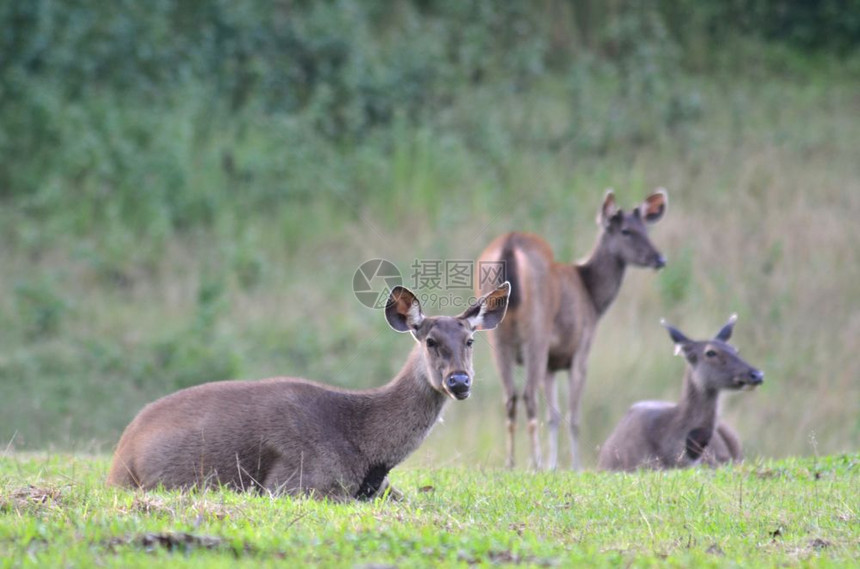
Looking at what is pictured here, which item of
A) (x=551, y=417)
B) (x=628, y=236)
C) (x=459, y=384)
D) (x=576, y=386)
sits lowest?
(x=551, y=417)

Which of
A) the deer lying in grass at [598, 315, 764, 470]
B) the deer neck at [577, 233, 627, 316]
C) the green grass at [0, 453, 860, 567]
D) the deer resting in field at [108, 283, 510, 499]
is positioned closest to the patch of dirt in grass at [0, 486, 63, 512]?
the green grass at [0, 453, 860, 567]

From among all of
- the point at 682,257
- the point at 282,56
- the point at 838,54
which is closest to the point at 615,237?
the point at 682,257

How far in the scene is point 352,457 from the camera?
884 cm

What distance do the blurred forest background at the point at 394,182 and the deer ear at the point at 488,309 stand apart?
5.34 m

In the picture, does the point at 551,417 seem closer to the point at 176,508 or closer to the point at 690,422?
the point at 690,422

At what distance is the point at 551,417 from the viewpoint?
13.5 m

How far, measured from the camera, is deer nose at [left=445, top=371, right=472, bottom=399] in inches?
347

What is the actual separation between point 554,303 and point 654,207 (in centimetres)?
277

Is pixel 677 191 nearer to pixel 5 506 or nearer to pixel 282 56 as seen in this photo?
pixel 282 56

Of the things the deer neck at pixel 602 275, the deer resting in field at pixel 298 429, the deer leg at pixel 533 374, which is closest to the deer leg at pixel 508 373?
the deer leg at pixel 533 374

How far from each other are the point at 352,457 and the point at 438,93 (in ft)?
54.7

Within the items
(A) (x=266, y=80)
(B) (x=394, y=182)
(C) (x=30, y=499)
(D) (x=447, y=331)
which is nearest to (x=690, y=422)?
(D) (x=447, y=331)

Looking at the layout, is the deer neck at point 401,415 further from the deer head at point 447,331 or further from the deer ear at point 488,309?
the deer ear at point 488,309

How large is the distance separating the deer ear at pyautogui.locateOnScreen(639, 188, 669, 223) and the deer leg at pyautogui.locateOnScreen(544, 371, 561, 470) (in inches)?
99.6
